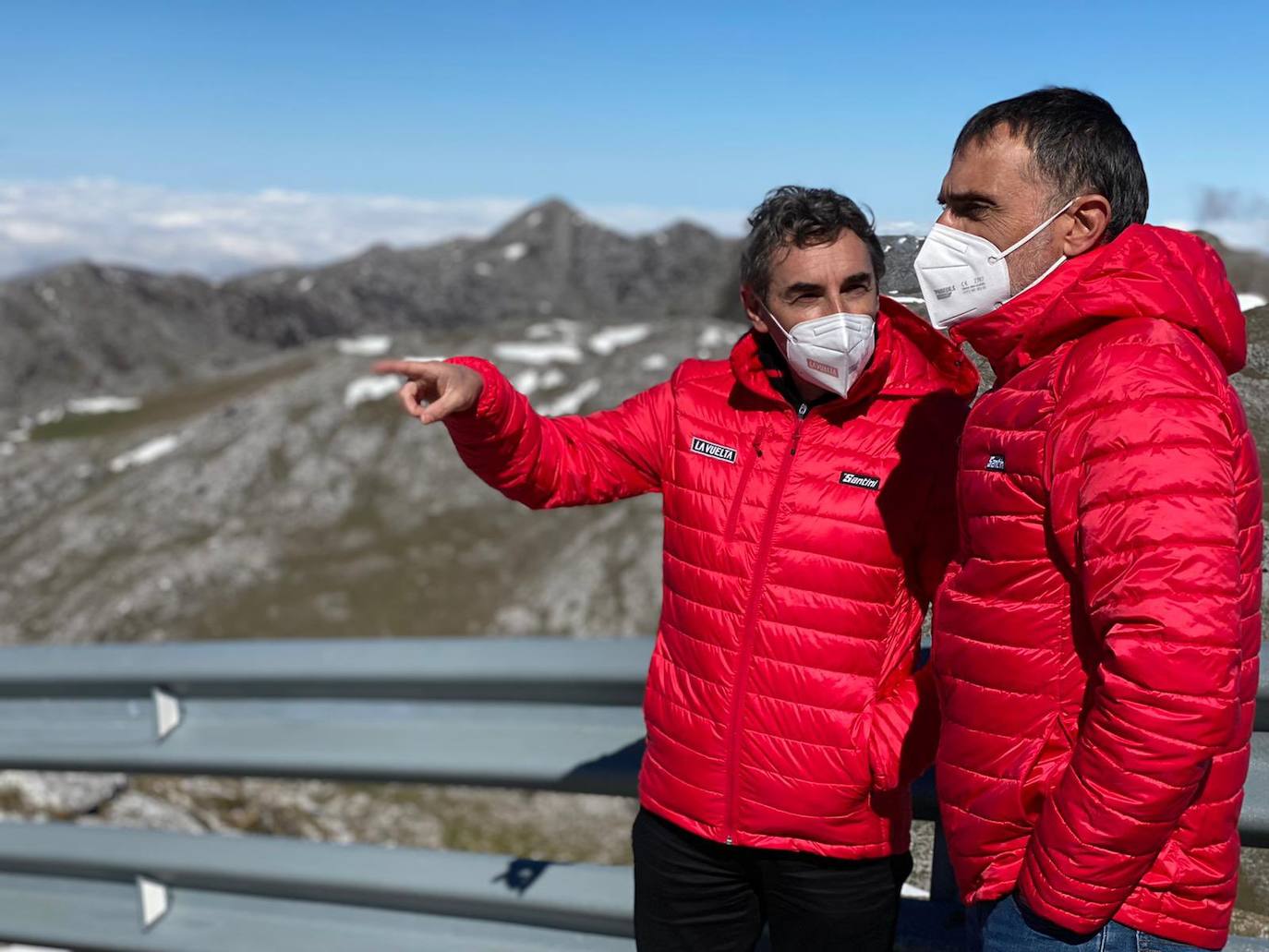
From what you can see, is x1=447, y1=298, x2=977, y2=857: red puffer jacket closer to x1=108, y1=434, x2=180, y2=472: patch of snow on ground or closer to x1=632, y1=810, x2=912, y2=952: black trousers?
x1=632, y1=810, x2=912, y2=952: black trousers

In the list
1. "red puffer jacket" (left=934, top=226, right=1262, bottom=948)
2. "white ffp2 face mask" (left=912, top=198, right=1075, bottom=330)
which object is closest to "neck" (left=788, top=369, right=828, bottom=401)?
"white ffp2 face mask" (left=912, top=198, right=1075, bottom=330)

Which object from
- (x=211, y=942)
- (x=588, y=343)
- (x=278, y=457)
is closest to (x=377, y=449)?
(x=278, y=457)

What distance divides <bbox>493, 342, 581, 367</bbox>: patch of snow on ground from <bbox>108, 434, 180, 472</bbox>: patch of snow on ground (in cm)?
1584

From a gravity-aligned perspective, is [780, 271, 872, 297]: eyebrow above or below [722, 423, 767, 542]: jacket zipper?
above

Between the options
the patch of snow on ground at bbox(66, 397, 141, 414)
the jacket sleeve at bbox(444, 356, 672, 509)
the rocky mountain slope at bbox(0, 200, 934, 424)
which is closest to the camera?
the jacket sleeve at bbox(444, 356, 672, 509)

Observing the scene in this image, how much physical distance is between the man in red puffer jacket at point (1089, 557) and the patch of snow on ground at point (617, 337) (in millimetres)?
50393

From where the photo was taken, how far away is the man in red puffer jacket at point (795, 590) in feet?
8.77

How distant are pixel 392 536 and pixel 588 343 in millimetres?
14403

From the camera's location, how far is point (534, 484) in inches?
121

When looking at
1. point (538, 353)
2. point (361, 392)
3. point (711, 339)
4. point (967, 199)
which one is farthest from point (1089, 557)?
point (538, 353)

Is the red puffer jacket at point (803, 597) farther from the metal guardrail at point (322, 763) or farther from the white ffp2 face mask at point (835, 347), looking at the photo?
the metal guardrail at point (322, 763)

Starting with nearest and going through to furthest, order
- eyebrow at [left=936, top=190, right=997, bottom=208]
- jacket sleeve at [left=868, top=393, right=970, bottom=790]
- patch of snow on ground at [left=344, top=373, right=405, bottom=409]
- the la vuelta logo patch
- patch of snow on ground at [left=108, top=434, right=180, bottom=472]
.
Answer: eyebrow at [left=936, top=190, right=997, bottom=208], jacket sleeve at [left=868, top=393, right=970, bottom=790], the la vuelta logo patch, patch of snow on ground at [left=344, top=373, right=405, bottom=409], patch of snow on ground at [left=108, top=434, right=180, bottom=472]

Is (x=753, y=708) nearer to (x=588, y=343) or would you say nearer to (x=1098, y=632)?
(x=1098, y=632)

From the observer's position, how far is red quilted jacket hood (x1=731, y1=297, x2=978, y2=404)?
2.78 metres
